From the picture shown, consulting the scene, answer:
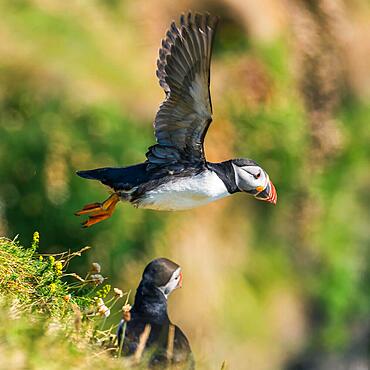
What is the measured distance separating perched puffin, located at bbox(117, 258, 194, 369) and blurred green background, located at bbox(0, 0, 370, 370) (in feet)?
23.4

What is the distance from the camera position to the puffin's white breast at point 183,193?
26.7ft

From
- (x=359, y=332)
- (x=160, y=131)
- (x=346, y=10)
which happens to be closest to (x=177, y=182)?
(x=160, y=131)

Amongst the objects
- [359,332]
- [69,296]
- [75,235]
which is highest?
[69,296]

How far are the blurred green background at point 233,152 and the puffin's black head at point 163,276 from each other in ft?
23.1

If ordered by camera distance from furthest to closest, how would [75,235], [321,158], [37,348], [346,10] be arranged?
[346,10], [321,158], [75,235], [37,348]

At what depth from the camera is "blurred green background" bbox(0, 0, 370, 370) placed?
16.5 m

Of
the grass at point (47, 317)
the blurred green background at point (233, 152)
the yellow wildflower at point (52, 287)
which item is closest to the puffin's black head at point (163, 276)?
the grass at point (47, 317)

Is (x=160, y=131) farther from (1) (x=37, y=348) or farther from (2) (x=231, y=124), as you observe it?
(2) (x=231, y=124)

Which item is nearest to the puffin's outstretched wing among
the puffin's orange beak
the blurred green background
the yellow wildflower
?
the puffin's orange beak

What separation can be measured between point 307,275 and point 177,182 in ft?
40.1

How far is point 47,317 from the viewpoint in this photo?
5996 mm

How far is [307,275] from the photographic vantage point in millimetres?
20125

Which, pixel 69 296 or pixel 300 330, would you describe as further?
pixel 300 330

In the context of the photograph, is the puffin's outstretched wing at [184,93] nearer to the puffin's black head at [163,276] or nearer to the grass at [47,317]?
the puffin's black head at [163,276]
